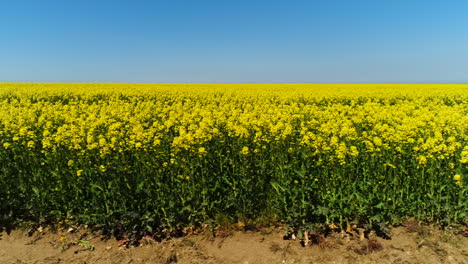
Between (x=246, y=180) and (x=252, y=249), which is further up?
(x=246, y=180)

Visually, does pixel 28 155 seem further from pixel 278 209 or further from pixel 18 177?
pixel 278 209

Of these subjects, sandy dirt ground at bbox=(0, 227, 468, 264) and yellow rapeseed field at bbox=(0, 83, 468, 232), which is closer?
sandy dirt ground at bbox=(0, 227, 468, 264)

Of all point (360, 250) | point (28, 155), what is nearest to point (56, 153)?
point (28, 155)

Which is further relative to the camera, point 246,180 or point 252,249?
point 246,180

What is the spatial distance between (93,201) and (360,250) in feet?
13.2

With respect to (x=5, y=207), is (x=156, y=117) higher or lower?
higher

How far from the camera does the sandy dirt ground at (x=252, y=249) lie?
14.1 feet

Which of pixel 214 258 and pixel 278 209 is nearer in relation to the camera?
pixel 214 258

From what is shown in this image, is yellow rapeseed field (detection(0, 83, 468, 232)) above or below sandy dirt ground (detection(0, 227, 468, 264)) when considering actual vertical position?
above

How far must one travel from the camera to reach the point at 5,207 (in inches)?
225

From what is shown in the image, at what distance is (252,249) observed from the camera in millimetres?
4570

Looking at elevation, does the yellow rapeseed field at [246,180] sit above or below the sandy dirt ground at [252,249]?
above

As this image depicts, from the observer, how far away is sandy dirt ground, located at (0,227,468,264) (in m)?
4.29

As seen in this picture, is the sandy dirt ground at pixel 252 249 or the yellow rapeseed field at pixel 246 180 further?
the yellow rapeseed field at pixel 246 180
